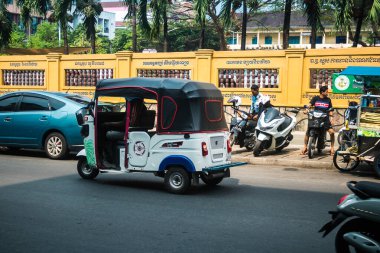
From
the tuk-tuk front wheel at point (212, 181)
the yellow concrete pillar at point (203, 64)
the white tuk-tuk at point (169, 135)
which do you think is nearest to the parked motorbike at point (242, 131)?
the tuk-tuk front wheel at point (212, 181)

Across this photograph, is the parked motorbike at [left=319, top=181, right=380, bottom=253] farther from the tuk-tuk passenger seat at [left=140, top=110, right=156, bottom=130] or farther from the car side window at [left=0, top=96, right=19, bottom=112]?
the car side window at [left=0, top=96, right=19, bottom=112]

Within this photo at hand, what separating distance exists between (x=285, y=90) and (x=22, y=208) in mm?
12614

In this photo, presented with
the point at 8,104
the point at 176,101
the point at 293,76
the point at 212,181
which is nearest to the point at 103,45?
the point at 293,76

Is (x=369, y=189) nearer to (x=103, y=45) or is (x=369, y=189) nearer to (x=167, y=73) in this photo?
(x=167, y=73)

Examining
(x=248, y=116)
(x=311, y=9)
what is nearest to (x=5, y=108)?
(x=248, y=116)

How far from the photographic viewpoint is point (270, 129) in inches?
473

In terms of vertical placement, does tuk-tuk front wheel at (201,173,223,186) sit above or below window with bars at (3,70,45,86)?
below

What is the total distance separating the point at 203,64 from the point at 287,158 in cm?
841

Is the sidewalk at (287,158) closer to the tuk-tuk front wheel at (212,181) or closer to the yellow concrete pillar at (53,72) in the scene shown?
the tuk-tuk front wheel at (212,181)

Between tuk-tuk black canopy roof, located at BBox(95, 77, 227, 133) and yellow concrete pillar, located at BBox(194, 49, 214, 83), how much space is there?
11049 millimetres

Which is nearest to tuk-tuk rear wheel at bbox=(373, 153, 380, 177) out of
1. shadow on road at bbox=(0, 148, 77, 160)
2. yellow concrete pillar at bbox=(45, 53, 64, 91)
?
shadow on road at bbox=(0, 148, 77, 160)

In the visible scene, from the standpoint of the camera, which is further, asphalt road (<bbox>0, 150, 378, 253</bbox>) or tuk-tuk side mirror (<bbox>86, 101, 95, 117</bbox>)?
tuk-tuk side mirror (<bbox>86, 101, 95, 117</bbox>)

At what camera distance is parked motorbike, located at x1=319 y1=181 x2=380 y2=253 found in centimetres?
436

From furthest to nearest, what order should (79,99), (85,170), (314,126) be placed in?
(79,99) → (314,126) → (85,170)
